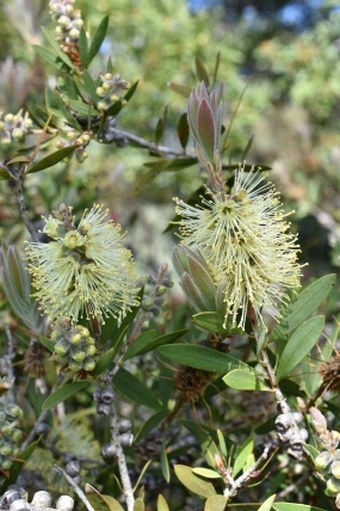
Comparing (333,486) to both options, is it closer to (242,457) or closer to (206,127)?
(242,457)

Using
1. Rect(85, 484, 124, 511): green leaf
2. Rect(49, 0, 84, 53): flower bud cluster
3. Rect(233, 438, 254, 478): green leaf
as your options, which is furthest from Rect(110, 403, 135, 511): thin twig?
Rect(49, 0, 84, 53): flower bud cluster

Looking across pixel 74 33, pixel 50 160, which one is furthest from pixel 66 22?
pixel 50 160

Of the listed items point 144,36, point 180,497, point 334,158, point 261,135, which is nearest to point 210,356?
point 180,497

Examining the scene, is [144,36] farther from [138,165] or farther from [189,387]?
[189,387]

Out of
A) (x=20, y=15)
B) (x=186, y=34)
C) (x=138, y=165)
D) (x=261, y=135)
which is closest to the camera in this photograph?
(x=20, y=15)

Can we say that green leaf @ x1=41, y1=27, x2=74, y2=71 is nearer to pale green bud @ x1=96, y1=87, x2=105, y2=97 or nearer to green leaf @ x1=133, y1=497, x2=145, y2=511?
pale green bud @ x1=96, y1=87, x2=105, y2=97

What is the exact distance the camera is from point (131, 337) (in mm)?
733

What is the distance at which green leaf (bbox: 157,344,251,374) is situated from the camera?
0.69 m

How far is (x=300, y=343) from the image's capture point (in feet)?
2.28

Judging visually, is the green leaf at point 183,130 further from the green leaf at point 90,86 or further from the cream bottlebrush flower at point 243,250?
the cream bottlebrush flower at point 243,250

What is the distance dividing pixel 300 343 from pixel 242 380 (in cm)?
8

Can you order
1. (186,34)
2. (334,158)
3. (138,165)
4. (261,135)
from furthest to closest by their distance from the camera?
(261,135) < (186,34) < (138,165) < (334,158)

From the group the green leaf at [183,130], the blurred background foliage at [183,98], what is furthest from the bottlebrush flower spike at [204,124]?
the blurred background foliage at [183,98]

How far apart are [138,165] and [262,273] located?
8.55 ft
